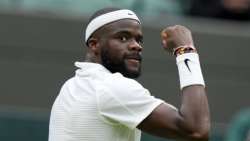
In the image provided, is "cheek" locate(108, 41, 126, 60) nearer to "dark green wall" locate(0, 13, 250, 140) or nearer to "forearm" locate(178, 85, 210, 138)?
"forearm" locate(178, 85, 210, 138)

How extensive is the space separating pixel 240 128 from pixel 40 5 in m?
2.49

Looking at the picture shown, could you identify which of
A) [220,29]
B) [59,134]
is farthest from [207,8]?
[59,134]

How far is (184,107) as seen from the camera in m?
4.43

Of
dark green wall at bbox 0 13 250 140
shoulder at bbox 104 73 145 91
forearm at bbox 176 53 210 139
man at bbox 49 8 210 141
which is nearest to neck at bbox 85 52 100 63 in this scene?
man at bbox 49 8 210 141

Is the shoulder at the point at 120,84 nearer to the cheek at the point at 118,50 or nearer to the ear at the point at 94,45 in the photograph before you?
the cheek at the point at 118,50

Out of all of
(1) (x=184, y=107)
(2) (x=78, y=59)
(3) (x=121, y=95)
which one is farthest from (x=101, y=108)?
(2) (x=78, y=59)

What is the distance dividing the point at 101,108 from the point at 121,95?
0.37 feet

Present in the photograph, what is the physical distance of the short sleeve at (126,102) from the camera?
177 inches

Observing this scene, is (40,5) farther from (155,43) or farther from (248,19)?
(248,19)

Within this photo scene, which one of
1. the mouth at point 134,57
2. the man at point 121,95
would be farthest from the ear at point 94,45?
the mouth at point 134,57

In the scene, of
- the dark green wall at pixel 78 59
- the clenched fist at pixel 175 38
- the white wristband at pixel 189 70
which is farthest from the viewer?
the dark green wall at pixel 78 59

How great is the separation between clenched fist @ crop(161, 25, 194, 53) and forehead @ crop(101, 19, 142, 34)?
0.46 ft

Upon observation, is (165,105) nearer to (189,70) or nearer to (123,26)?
(189,70)

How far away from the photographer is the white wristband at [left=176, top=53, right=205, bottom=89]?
4.50 m
